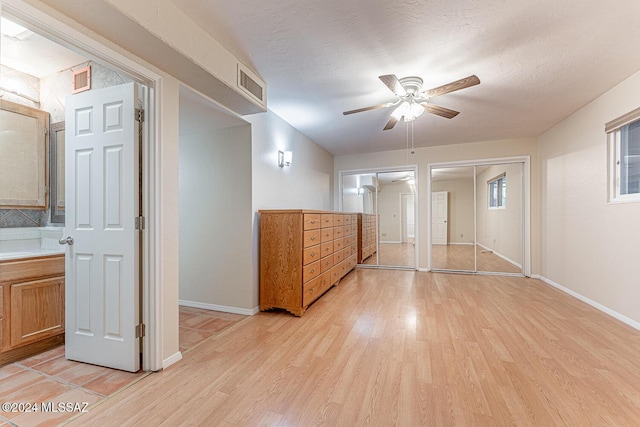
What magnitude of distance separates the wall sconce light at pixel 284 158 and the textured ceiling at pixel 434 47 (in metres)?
0.59

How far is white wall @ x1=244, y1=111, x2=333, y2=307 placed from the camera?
309cm

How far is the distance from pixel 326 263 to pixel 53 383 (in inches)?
106

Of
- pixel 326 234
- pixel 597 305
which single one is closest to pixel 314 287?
pixel 326 234

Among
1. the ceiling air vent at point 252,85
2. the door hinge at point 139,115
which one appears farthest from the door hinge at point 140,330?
the ceiling air vent at point 252,85

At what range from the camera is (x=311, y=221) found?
10.5 feet

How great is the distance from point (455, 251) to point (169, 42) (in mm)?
5722

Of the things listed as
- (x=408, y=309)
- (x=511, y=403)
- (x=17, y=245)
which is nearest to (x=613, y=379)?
(x=511, y=403)

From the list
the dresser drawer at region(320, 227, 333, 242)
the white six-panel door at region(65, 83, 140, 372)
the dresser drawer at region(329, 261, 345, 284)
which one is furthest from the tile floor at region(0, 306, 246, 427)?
the dresser drawer at region(329, 261, 345, 284)

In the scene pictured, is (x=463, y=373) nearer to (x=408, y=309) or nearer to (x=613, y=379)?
(x=613, y=379)

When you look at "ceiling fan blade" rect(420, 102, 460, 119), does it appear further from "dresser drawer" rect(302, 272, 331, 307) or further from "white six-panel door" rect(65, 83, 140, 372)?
"white six-panel door" rect(65, 83, 140, 372)

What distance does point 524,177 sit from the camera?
4.68 meters

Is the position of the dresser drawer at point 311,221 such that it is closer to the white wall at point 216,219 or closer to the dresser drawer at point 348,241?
the white wall at point 216,219

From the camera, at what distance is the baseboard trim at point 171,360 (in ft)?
6.38

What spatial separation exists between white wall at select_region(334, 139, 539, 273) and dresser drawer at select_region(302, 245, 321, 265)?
271 centimetres
